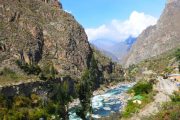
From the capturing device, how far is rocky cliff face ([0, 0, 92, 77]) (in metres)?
164

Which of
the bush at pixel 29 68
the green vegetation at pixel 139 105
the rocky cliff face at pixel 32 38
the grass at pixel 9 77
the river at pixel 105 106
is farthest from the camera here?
the rocky cliff face at pixel 32 38

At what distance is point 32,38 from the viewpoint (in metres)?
180

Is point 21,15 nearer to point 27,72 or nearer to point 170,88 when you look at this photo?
point 27,72

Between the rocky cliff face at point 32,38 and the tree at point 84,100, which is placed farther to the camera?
the rocky cliff face at point 32,38

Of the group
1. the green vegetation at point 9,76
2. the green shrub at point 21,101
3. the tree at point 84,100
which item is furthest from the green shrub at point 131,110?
the green vegetation at point 9,76

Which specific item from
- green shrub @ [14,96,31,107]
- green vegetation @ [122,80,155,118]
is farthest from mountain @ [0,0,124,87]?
green vegetation @ [122,80,155,118]

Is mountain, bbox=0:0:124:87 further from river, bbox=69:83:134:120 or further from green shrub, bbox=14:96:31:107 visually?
river, bbox=69:83:134:120

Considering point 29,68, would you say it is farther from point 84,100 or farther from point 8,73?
point 84,100

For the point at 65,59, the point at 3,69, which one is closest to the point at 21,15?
the point at 65,59

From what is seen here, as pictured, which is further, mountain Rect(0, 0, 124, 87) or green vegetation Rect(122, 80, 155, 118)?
mountain Rect(0, 0, 124, 87)

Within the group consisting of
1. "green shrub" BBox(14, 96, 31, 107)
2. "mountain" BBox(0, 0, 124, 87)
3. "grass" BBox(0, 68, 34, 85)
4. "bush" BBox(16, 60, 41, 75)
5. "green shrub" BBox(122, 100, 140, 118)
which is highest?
"mountain" BBox(0, 0, 124, 87)

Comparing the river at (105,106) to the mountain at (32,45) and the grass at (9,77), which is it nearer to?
the mountain at (32,45)

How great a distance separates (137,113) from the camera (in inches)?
3324

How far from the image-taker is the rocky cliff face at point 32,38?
164 metres
